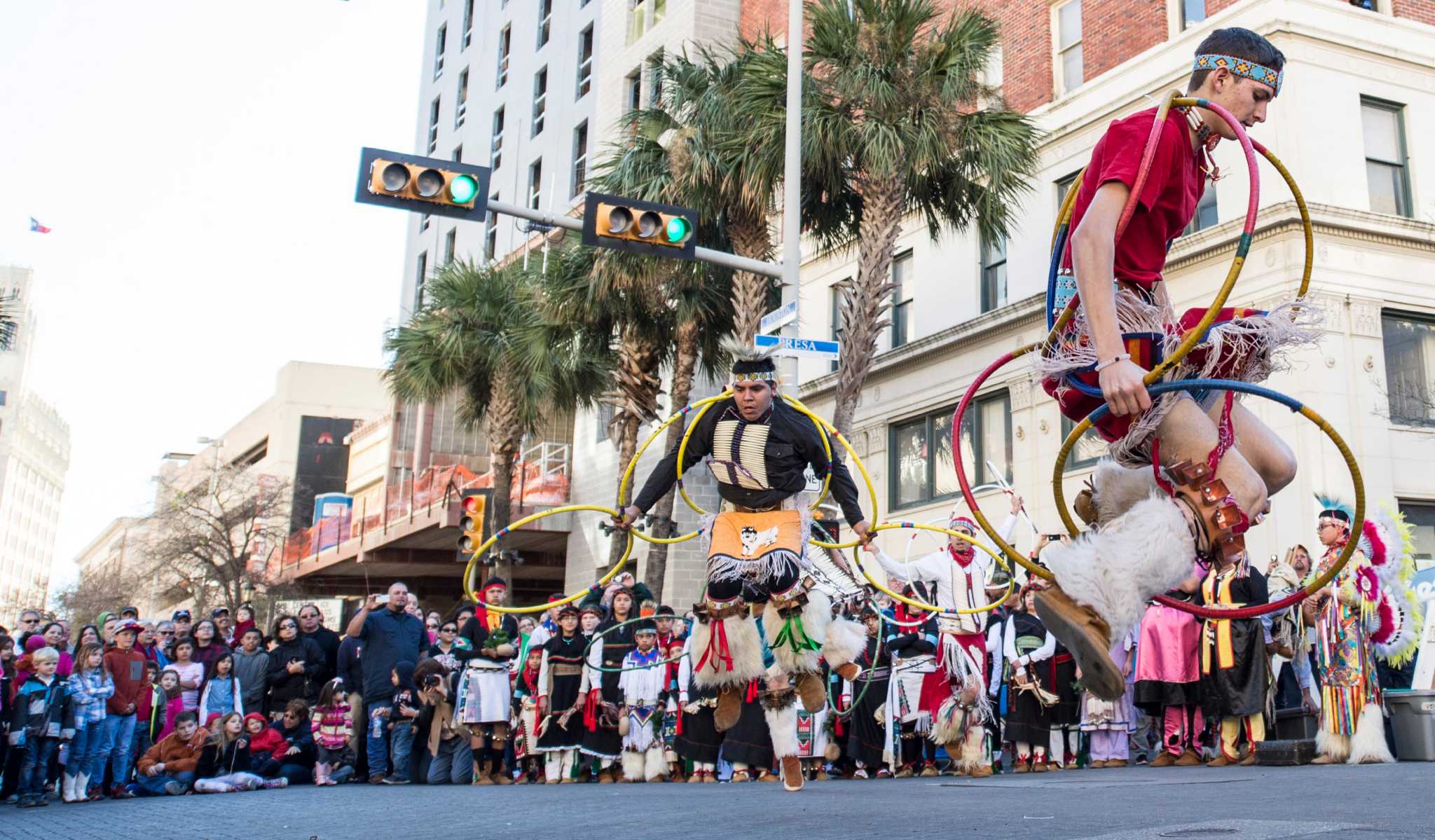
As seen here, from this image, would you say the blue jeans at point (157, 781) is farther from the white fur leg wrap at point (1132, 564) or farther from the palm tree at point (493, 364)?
the palm tree at point (493, 364)

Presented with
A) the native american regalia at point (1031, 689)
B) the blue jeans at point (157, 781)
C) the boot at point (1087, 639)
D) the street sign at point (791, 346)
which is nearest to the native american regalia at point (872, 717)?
the native american regalia at point (1031, 689)

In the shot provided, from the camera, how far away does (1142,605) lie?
13.7ft

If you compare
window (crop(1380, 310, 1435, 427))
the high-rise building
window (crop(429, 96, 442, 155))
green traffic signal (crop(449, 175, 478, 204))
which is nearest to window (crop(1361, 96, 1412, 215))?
window (crop(1380, 310, 1435, 427))

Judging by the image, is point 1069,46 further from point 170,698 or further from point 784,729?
point 784,729

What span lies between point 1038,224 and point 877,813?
70.8ft

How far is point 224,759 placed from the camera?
14.2 metres

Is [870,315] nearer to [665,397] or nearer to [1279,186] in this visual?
[1279,186]

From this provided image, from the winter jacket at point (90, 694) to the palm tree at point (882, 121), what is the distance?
10521 millimetres

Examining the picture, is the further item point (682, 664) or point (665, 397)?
point (665, 397)

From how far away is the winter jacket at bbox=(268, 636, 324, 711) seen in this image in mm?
15430

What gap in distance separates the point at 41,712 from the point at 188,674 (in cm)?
236

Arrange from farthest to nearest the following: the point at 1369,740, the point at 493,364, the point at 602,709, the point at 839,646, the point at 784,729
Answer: the point at 493,364
the point at 602,709
the point at 1369,740
the point at 784,729
the point at 839,646

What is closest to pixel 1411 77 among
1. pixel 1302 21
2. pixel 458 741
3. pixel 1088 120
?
pixel 1302 21

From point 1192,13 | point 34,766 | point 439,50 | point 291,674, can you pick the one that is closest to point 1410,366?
point 1192,13
